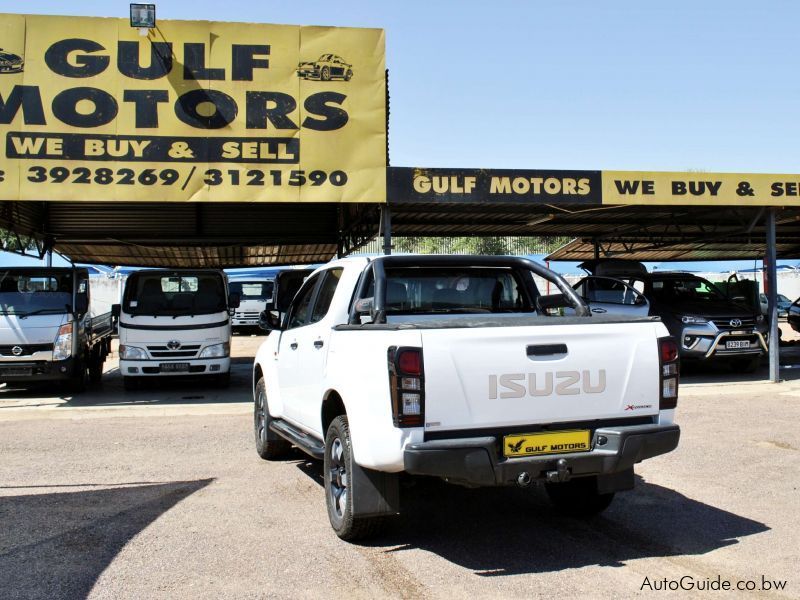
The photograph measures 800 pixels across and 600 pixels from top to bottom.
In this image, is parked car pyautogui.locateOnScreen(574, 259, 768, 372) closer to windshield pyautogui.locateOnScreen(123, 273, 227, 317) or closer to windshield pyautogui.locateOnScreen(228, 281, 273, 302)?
windshield pyautogui.locateOnScreen(123, 273, 227, 317)

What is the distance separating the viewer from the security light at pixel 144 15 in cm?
1063

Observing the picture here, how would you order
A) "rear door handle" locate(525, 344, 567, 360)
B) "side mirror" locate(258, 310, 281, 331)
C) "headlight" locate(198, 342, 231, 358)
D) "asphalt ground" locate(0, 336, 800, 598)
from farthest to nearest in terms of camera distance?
"headlight" locate(198, 342, 231, 358) < "side mirror" locate(258, 310, 281, 331) < "rear door handle" locate(525, 344, 567, 360) < "asphalt ground" locate(0, 336, 800, 598)

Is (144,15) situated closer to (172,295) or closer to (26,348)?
(172,295)

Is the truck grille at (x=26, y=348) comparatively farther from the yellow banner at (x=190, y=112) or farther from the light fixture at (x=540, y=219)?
the light fixture at (x=540, y=219)

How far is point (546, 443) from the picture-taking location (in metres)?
4.23

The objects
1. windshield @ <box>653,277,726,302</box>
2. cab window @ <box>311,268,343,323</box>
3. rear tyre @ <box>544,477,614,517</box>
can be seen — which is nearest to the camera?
rear tyre @ <box>544,477,614,517</box>

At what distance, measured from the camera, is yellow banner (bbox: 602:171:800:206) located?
11.7 meters

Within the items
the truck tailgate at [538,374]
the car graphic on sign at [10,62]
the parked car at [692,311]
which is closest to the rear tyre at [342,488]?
the truck tailgate at [538,374]

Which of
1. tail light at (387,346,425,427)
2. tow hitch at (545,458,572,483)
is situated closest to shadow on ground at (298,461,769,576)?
tow hitch at (545,458,572,483)

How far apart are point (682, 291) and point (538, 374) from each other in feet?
37.1

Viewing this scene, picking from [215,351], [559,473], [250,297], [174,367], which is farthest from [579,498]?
[250,297]

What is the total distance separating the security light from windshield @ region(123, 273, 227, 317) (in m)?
4.32

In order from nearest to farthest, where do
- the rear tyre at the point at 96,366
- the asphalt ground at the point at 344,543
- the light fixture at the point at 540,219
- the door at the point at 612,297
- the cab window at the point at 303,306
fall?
the asphalt ground at the point at 344,543 → the cab window at the point at 303,306 → the door at the point at 612,297 → the rear tyre at the point at 96,366 → the light fixture at the point at 540,219

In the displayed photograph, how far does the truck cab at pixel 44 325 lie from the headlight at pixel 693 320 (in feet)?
35.0
